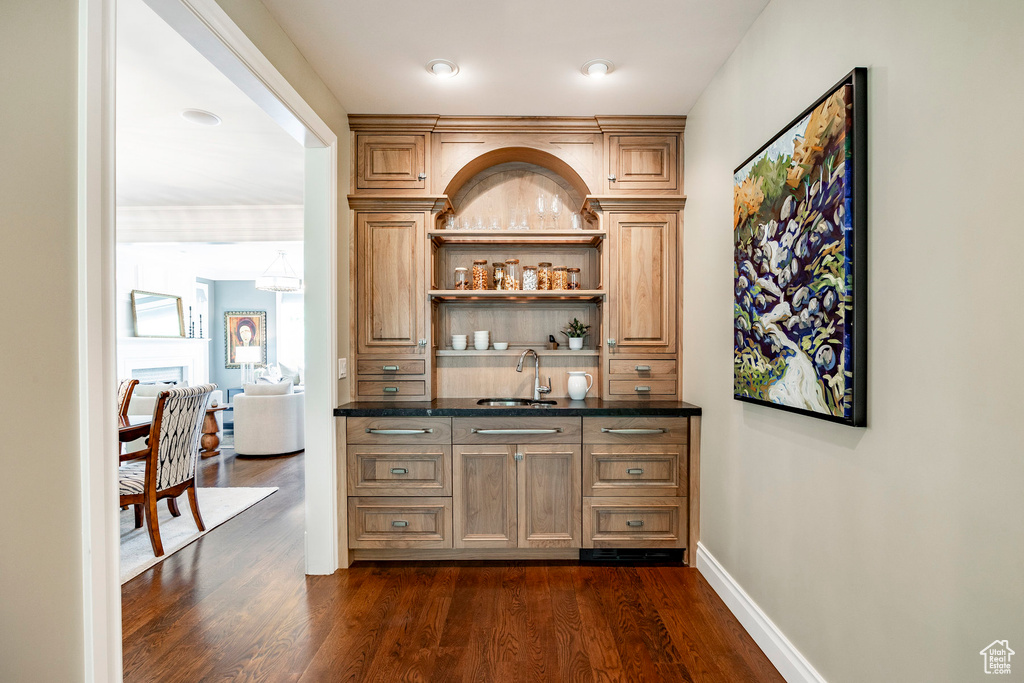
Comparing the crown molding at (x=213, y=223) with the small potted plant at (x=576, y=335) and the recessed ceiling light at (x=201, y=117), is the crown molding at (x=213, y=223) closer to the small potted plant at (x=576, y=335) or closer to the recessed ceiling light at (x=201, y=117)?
the recessed ceiling light at (x=201, y=117)

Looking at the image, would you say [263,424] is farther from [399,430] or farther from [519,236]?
[519,236]

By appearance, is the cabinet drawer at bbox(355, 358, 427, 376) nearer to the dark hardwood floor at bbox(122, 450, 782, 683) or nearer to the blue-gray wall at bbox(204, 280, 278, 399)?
the dark hardwood floor at bbox(122, 450, 782, 683)

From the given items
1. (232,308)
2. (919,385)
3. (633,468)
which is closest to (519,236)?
(633,468)

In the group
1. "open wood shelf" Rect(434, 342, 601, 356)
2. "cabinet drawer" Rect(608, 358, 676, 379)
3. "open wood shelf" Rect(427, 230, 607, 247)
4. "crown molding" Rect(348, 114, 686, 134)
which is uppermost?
"crown molding" Rect(348, 114, 686, 134)

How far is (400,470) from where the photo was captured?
293 cm

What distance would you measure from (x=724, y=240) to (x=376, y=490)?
2320 mm

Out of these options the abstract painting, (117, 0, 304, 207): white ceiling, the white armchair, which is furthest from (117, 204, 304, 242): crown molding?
the abstract painting

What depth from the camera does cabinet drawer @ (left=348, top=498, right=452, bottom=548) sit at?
294 cm

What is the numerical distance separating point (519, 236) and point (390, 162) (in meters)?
0.93

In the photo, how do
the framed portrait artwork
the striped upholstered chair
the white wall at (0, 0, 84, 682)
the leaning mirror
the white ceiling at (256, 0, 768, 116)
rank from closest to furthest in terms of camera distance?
the white wall at (0, 0, 84, 682)
the white ceiling at (256, 0, 768, 116)
the striped upholstered chair
the leaning mirror
the framed portrait artwork

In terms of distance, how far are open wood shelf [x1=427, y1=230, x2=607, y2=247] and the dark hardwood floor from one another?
196 cm

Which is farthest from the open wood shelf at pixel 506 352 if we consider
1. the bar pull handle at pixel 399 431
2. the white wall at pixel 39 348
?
the white wall at pixel 39 348

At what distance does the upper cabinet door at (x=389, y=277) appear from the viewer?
320cm

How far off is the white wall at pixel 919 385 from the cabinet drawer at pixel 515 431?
1.11m
